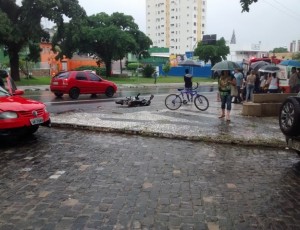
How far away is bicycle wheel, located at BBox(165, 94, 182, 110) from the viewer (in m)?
14.3

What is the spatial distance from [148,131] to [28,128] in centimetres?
288

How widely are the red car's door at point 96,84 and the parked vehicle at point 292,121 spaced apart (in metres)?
15.2

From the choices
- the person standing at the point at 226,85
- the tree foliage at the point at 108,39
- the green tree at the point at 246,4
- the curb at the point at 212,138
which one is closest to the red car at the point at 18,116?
the curb at the point at 212,138

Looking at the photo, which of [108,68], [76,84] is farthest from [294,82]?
[108,68]

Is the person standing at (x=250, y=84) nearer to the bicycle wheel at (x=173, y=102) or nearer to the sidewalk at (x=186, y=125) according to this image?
the sidewalk at (x=186, y=125)

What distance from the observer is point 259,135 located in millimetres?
9023

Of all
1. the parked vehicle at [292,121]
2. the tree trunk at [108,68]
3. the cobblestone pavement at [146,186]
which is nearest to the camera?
the cobblestone pavement at [146,186]

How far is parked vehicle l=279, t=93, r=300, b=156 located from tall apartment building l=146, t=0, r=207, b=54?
366ft

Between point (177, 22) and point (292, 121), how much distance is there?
12199 centimetres

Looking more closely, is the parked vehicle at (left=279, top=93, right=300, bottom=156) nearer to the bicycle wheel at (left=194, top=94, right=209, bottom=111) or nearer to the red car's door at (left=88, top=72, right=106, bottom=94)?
the bicycle wheel at (left=194, top=94, right=209, bottom=111)

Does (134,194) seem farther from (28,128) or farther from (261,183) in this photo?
(28,128)

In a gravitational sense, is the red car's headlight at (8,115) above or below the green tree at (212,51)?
below

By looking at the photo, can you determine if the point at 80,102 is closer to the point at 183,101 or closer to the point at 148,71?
the point at 183,101

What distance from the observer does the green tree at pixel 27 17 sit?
2676 centimetres
